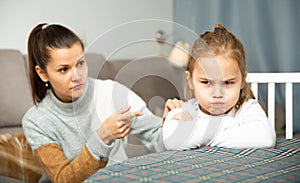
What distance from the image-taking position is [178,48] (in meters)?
1.01

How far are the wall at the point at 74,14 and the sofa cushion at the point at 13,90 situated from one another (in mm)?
340

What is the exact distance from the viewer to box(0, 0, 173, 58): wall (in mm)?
2766

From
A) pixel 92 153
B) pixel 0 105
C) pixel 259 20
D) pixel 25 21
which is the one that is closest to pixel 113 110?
pixel 92 153

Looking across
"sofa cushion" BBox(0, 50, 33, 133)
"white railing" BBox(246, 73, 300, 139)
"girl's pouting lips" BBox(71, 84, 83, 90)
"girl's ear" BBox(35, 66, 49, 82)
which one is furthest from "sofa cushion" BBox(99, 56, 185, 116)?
"sofa cushion" BBox(0, 50, 33, 133)

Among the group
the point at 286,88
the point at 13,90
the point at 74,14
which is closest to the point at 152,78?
the point at 286,88

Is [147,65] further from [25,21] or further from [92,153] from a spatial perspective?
[25,21]

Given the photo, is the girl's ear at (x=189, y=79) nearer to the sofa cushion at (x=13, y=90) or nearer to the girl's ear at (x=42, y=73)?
the girl's ear at (x=42, y=73)

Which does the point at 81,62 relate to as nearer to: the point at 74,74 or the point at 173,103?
Result: the point at 74,74

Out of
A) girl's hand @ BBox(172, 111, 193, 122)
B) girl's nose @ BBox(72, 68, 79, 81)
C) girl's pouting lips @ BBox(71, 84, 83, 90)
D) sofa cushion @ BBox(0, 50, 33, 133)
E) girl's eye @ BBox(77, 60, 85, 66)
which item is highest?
girl's eye @ BBox(77, 60, 85, 66)

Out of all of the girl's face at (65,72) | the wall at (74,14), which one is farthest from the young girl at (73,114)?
the wall at (74,14)

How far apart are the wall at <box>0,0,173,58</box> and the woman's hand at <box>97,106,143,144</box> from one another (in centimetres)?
157

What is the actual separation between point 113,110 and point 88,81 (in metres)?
0.10

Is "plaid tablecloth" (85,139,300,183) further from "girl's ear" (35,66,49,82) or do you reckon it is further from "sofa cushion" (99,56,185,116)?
"girl's ear" (35,66,49,82)

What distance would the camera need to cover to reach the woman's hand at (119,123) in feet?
3.27
